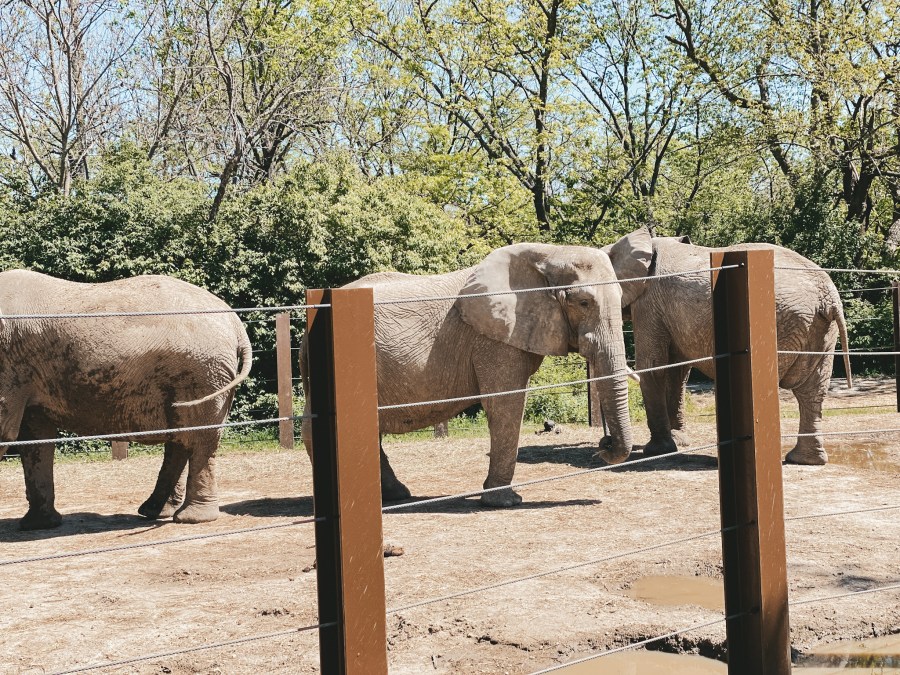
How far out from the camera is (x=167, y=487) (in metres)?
7.90

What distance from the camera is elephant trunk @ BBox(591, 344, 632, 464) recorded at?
7.43m

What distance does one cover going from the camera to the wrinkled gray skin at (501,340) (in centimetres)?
752

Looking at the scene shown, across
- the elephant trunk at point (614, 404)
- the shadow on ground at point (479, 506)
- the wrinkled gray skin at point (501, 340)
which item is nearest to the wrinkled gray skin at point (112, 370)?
the wrinkled gray skin at point (501, 340)

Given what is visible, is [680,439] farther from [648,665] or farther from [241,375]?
[648,665]

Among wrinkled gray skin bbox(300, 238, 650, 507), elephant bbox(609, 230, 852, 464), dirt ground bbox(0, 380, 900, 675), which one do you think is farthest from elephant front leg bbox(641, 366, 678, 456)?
wrinkled gray skin bbox(300, 238, 650, 507)

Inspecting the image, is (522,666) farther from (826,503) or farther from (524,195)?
(524,195)

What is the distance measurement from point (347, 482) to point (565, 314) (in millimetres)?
5254

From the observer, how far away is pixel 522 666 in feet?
13.3

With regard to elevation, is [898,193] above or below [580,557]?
above

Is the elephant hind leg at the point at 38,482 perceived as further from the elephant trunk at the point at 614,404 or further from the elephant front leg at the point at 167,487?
the elephant trunk at the point at 614,404

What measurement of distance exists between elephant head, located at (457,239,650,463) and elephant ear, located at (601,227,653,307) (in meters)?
1.83

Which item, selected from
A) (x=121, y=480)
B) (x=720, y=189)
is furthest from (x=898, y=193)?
(x=121, y=480)

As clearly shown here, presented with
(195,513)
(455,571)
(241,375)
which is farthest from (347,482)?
(195,513)

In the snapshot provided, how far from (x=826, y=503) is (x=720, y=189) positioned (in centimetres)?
1935
